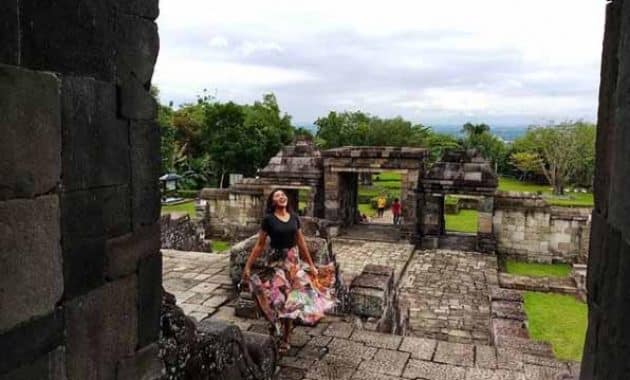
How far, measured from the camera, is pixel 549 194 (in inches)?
1452

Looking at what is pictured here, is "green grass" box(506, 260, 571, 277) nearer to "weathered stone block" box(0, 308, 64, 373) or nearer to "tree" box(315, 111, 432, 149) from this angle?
"weathered stone block" box(0, 308, 64, 373)

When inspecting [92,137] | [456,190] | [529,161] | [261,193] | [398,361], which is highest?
[92,137]

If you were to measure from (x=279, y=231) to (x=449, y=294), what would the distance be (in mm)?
7147

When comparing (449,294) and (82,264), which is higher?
(82,264)

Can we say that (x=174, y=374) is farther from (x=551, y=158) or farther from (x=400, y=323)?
(x=551, y=158)

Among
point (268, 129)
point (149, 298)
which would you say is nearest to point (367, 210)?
point (268, 129)

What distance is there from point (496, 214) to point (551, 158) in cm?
2388

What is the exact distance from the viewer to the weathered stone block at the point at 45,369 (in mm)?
2189

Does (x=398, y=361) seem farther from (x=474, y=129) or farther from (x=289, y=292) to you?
(x=474, y=129)

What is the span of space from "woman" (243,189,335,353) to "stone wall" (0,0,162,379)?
6.61 ft

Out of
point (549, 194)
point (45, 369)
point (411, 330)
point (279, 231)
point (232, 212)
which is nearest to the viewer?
point (45, 369)

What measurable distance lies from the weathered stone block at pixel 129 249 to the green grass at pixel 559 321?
23.7 feet

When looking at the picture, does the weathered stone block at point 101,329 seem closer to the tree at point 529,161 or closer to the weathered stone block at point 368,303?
the weathered stone block at point 368,303

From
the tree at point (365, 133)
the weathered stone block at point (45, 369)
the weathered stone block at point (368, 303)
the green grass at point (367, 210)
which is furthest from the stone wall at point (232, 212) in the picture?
the tree at point (365, 133)
